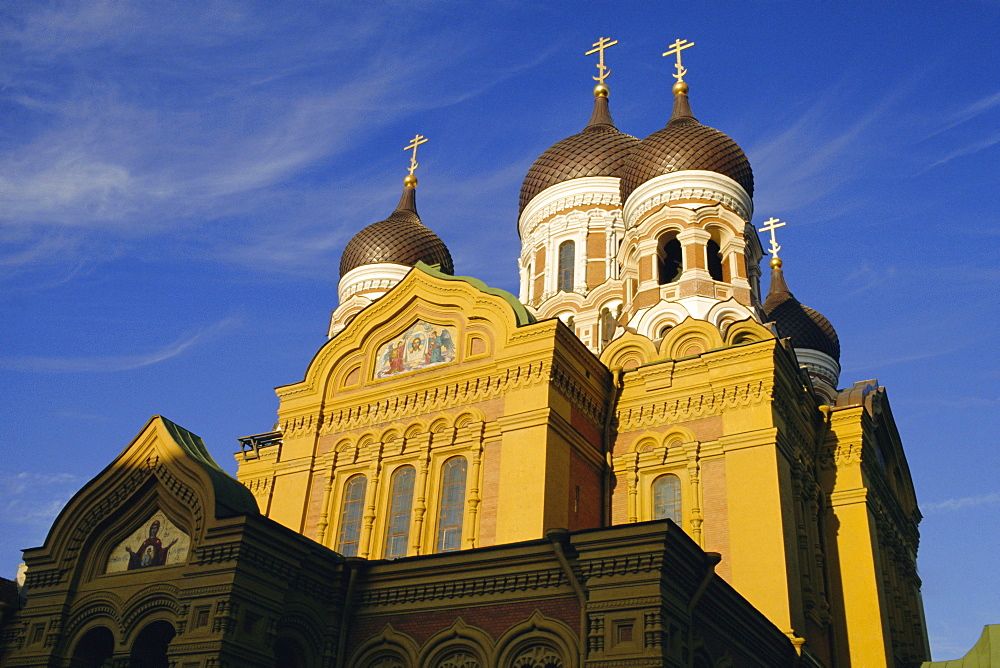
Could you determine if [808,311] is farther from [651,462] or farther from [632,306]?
[651,462]

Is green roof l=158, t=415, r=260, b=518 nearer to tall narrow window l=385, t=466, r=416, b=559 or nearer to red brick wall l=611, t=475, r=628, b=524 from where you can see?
tall narrow window l=385, t=466, r=416, b=559

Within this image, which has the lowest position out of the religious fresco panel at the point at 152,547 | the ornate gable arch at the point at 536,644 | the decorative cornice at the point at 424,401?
the ornate gable arch at the point at 536,644

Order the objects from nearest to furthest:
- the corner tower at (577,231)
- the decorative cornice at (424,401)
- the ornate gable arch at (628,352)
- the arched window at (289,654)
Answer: the arched window at (289,654) → the decorative cornice at (424,401) → the ornate gable arch at (628,352) → the corner tower at (577,231)

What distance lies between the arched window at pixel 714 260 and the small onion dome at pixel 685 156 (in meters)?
1.49

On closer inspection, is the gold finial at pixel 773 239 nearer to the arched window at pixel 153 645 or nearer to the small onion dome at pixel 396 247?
the small onion dome at pixel 396 247

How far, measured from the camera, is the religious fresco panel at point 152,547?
1144 centimetres

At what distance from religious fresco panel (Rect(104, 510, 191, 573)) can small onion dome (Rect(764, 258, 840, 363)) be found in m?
18.8

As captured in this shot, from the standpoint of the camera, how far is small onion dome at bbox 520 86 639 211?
24.2m

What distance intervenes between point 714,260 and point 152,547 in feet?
40.7

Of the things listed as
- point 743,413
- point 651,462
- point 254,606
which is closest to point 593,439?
point 651,462

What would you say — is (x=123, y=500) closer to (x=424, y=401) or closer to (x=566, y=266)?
(x=424, y=401)

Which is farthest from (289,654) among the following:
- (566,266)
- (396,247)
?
(396,247)

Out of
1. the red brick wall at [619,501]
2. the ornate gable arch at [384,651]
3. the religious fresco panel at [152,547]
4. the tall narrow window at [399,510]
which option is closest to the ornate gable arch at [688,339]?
the red brick wall at [619,501]

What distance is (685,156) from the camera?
20.2 metres
